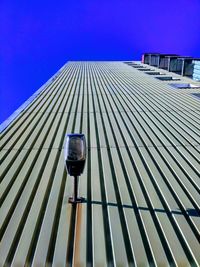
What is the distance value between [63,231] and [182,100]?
639 centimetres

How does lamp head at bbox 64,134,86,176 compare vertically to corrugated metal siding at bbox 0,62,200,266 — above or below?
above

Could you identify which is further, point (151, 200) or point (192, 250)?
point (151, 200)

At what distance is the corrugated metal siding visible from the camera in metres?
→ 2.50

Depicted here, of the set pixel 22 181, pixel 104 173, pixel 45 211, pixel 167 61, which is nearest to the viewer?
pixel 45 211

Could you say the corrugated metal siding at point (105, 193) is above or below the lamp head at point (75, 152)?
below

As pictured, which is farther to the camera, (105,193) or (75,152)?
(105,193)

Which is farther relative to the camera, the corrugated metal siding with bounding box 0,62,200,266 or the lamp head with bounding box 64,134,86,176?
the lamp head with bounding box 64,134,86,176

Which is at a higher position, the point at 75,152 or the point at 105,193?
the point at 75,152

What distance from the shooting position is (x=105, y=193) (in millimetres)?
3332

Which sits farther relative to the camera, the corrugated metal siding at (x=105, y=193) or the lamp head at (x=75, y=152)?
the lamp head at (x=75, y=152)

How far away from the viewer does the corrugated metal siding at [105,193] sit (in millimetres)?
2500

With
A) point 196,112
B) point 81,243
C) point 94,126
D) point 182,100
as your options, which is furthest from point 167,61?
point 81,243

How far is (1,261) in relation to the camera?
7.77 ft

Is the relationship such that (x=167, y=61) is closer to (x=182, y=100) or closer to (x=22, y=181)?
(x=182, y=100)
